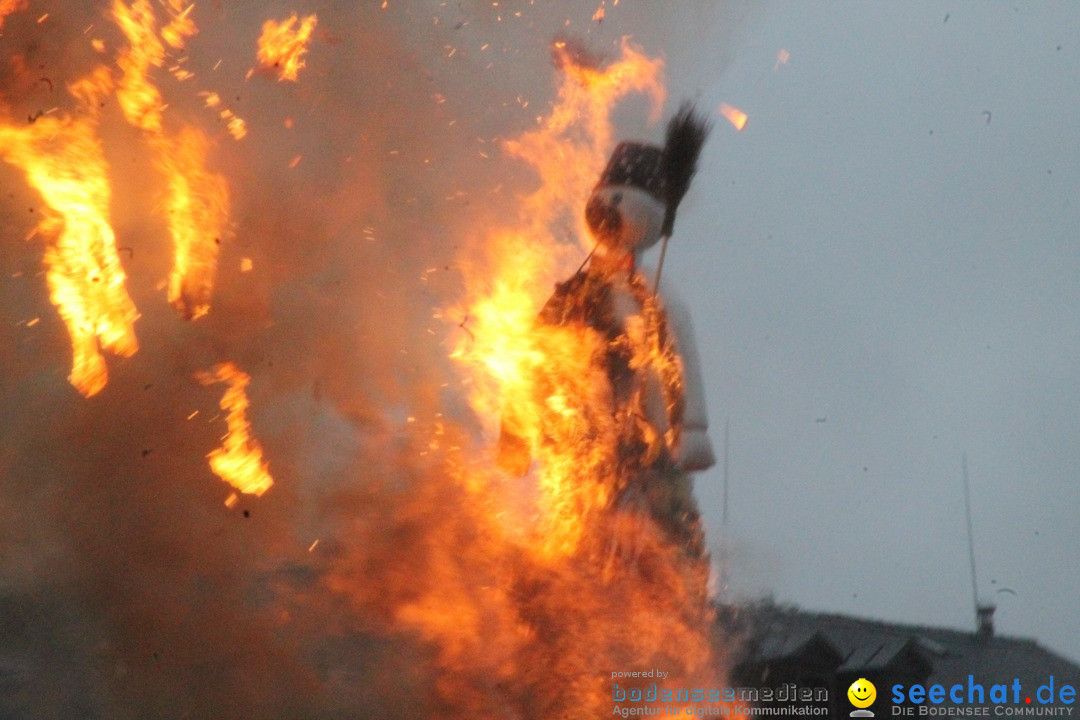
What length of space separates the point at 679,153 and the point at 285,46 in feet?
9.58

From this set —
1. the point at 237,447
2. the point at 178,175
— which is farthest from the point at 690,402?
the point at 178,175

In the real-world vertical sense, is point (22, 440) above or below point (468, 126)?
below

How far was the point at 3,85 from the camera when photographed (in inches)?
221

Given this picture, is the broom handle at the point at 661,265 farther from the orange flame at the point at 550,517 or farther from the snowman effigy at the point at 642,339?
the orange flame at the point at 550,517

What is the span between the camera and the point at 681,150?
6.56 m

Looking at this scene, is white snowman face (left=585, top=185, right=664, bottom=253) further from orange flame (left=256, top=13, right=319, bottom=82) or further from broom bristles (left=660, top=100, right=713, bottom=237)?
orange flame (left=256, top=13, right=319, bottom=82)

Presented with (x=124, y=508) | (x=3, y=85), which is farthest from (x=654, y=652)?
(x=3, y=85)

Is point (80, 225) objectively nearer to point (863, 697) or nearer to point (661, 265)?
point (661, 265)

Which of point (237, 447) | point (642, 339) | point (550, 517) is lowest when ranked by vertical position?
point (550, 517)

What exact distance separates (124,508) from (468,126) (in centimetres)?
350

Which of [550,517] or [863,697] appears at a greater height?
[550,517]

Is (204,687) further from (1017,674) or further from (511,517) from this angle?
(1017,674)

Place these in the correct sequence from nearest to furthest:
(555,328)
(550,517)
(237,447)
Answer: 1. (237,447)
2. (550,517)
3. (555,328)

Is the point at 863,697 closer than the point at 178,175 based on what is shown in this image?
No
